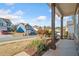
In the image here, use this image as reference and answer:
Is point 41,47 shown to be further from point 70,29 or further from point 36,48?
point 70,29

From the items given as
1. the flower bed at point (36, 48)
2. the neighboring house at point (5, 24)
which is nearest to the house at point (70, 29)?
the flower bed at point (36, 48)

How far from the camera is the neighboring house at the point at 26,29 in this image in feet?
10.7

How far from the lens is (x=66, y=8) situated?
3277 mm

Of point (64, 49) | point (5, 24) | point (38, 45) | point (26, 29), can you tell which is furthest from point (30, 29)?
point (64, 49)

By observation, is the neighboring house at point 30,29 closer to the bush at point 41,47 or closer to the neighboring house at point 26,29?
the neighboring house at point 26,29

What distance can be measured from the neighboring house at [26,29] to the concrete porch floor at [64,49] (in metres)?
0.43

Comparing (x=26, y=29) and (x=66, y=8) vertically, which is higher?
(x=66, y=8)

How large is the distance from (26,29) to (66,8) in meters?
0.76

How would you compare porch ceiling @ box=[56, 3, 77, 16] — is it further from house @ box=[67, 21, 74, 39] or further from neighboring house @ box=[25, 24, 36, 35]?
neighboring house @ box=[25, 24, 36, 35]

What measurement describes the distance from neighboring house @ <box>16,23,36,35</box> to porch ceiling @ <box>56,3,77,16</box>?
1.89 feet

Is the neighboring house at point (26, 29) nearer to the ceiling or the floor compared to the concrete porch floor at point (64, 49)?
nearer to the ceiling

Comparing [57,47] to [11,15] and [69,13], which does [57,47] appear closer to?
[69,13]

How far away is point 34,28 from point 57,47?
0.51 metres

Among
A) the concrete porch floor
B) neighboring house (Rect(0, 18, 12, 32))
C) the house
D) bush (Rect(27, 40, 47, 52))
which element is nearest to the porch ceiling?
the house
